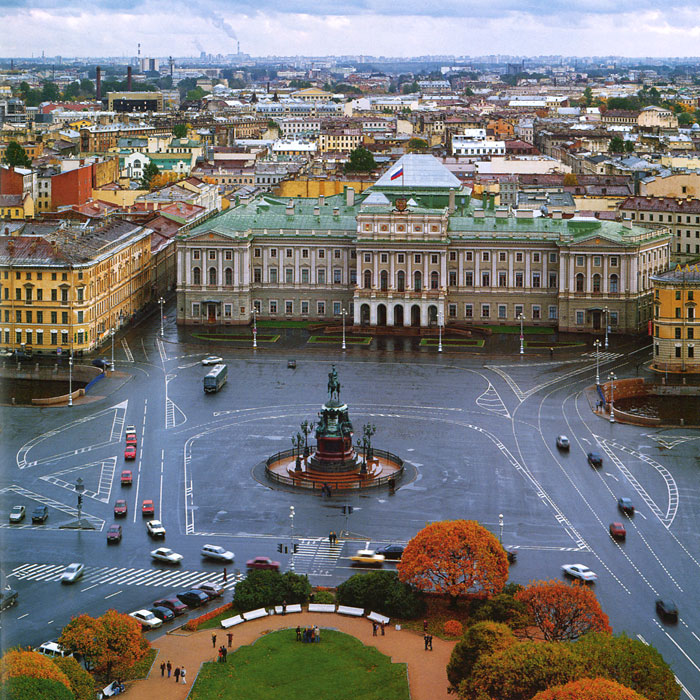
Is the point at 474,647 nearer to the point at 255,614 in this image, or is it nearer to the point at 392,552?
the point at 255,614

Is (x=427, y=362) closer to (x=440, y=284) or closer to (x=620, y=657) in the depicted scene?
(x=440, y=284)

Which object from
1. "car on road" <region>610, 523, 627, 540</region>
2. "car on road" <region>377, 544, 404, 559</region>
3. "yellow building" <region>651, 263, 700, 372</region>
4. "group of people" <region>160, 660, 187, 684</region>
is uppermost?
"yellow building" <region>651, 263, 700, 372</region>

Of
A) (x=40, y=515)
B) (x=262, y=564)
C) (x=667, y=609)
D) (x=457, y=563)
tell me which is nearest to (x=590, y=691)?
(x=667, y=609)

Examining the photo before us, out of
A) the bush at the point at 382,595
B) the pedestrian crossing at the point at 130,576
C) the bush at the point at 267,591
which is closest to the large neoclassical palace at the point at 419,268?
the pedestrian crossing at the point at 130,576

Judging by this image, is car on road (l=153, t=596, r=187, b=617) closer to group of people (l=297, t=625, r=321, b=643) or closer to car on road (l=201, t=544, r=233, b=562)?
car on road (l=201, t=544, r=233, b=562)

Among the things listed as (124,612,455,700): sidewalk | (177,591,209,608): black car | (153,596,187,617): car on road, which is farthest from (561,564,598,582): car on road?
(153,596,187,617): car on road

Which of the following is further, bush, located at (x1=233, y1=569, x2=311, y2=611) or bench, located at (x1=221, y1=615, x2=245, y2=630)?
bush, located at (x1=233, y1=569, x2=311, y2=611)
